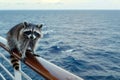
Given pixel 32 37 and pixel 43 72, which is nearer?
pixel 43 72

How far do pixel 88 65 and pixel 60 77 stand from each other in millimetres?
27847

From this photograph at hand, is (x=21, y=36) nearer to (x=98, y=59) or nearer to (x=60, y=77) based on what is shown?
(x=60, y=77)

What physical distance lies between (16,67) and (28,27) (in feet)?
3.23

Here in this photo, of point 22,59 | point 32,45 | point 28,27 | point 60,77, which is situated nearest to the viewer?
point 60,77

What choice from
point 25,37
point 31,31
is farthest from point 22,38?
point 31,31

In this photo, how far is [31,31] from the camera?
3504mm

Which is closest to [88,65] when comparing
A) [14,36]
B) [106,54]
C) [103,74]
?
[103,74]

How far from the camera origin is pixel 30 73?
19.6m

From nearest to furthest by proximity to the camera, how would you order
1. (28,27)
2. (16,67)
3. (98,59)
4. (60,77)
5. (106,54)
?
(60,77)
(16,67)
(28,27)
(98,59)
(106,54)

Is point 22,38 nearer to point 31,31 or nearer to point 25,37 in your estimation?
point 25,37

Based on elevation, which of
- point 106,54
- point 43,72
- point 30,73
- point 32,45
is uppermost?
point 43,72

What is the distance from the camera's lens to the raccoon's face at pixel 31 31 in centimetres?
348

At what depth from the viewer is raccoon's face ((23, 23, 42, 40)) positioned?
137 inches

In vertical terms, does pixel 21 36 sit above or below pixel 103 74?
above
